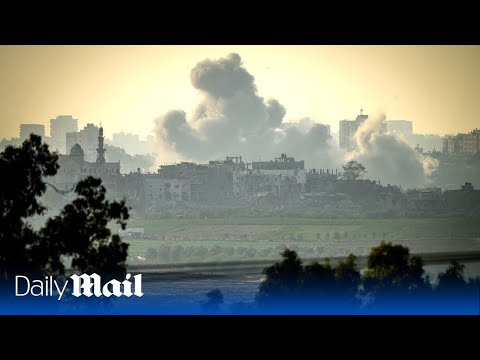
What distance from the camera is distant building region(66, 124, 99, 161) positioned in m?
13.3

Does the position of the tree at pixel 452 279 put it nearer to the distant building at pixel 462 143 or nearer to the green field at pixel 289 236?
the distant building at pixel 462 143

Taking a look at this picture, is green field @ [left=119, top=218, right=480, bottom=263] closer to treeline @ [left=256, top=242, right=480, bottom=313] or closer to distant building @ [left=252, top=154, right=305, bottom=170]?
distant building @ [left=252, top=154, right=305, bottom=170]

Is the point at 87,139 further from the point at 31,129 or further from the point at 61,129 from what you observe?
the point at 31,129

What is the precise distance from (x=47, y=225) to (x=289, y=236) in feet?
→ 18.4

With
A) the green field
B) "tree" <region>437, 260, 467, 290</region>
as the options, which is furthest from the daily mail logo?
the green field

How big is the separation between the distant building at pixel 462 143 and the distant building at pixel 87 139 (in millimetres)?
4774

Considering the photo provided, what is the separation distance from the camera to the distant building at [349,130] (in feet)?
44.1

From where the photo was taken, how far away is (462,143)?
1345 cm

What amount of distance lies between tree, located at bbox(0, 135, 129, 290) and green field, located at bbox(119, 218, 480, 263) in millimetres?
3784
